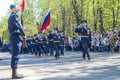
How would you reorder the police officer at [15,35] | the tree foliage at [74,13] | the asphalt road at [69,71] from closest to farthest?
the asphalt road at [69,71] < the police officer at [15,35] < the tree foliage at [74,13]

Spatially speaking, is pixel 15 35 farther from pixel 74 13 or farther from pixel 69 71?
pixel 74 13

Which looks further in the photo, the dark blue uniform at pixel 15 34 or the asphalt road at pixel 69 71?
the dark blue uniform at pixel 15 34

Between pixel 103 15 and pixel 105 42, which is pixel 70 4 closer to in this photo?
pixel 103 15

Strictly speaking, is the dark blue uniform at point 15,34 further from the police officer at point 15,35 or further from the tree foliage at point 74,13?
the tree foliage at point 74,13

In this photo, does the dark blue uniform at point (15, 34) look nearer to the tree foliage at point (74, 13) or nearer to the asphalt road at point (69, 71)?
the asphalt road at point (69, 71)

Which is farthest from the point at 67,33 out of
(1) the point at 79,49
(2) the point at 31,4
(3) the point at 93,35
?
(3) the point at 93,35

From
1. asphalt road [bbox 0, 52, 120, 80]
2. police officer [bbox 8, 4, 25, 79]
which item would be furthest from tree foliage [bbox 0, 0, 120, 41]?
police officer [bbox 8, 4, 25, 79]

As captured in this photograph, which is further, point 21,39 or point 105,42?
point 105,42

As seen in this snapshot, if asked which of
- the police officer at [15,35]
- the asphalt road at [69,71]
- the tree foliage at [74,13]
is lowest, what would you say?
the asphalt road at [69,71]

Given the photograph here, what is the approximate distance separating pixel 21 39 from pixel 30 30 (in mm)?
64273

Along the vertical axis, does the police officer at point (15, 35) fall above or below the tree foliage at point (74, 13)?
below

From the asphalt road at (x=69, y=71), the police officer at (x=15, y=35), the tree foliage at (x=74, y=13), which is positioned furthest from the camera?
the tree foliage at (x=74, y=13)

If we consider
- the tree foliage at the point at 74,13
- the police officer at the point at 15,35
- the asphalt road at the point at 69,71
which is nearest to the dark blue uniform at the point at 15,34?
the police officer at the point at 15,35

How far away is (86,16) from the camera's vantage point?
2227 inches
